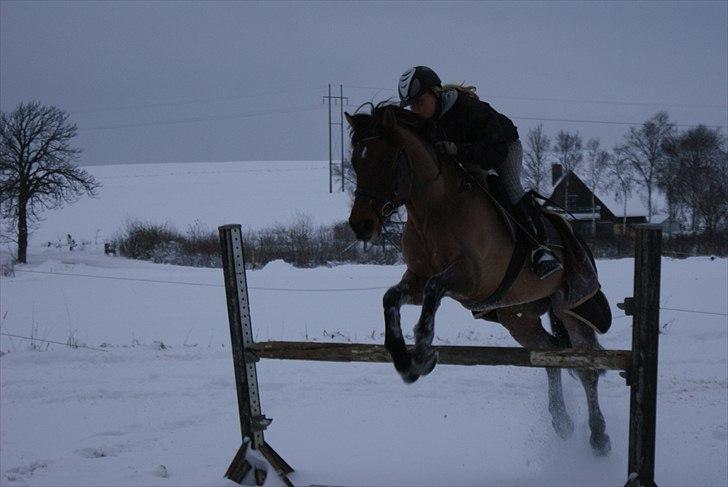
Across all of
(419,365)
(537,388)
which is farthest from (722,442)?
(419,365)

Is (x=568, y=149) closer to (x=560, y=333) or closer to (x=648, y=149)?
(x=648, y=149)

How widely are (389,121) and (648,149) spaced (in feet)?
172

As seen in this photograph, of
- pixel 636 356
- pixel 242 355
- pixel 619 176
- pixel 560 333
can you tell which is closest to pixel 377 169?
pixel 242 355

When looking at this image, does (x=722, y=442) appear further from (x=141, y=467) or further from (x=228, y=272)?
(x=141, y=467)

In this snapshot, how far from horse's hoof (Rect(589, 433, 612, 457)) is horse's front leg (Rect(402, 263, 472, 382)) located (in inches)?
86.1

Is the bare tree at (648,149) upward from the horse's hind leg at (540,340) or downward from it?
upward

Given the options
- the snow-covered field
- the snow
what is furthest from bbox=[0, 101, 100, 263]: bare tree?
the snow-covered field

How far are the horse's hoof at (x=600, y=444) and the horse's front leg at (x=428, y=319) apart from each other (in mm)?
2187

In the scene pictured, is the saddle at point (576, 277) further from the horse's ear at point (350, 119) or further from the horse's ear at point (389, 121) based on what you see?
the horse's ear at point (350, 119)

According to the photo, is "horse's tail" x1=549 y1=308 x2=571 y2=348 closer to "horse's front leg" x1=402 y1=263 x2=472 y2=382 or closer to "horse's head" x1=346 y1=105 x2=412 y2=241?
"horse's front leg" x1=402 y1=263 x2=472 y2=382

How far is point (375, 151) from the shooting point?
149 inches

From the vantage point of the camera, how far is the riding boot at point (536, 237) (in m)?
4.64

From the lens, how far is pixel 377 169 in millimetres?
3756

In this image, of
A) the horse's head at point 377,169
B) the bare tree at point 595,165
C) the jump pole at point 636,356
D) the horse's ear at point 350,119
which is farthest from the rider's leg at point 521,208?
the bare tree at point 595,165
